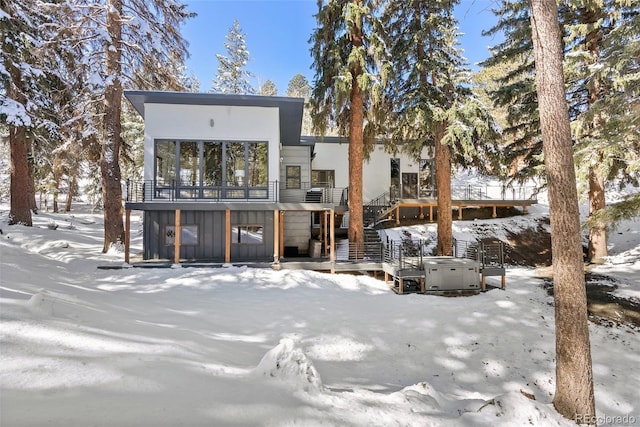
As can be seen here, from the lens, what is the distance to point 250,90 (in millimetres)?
35562

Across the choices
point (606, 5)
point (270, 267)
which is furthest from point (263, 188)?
point (606, 5)

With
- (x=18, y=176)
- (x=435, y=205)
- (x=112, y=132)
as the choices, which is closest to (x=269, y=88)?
(x=112, y=132)

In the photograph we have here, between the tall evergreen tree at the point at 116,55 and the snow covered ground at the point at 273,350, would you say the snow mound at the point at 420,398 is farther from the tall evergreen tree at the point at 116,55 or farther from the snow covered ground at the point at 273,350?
the tall evergreen tree at the point at 116,55

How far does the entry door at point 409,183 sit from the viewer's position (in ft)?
70.3

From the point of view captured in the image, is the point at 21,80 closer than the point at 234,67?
Yes

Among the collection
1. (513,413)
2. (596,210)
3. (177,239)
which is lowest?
(513,413)

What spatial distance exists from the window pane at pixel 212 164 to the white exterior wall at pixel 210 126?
33cm

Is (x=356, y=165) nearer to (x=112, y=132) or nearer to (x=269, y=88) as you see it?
(x=112, y=132)

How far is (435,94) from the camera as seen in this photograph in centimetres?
1284

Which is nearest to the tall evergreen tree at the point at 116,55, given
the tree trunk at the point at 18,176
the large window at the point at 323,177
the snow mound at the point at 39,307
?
the tree trunk at the point at 18,176

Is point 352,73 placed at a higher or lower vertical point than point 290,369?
higher

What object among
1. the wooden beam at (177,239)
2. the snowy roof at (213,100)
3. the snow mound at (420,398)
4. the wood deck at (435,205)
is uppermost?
the snowy roof at (213,100)

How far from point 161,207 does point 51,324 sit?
825 cm

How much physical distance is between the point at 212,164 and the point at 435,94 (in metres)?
9.76
